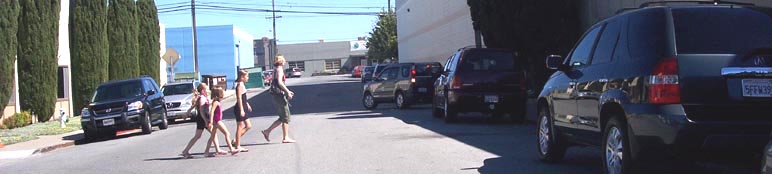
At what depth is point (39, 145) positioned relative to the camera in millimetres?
17531

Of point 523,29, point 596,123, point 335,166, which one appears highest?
point 523,29

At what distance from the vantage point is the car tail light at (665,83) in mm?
6594

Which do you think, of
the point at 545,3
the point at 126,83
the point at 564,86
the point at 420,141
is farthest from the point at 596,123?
the point at 126,83

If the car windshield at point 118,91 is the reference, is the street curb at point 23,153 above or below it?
below

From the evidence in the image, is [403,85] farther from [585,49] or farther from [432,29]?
[432,29]

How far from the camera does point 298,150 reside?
13023 mm

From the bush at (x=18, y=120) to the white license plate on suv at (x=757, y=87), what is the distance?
2169 centimetres

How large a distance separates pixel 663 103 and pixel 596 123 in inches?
56.1

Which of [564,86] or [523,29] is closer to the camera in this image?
[564,86]

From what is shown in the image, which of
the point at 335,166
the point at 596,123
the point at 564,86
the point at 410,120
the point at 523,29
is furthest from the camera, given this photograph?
the point at 523,29

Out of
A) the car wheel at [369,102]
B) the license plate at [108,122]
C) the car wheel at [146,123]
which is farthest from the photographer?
Answer: the car wheel at [369,102]

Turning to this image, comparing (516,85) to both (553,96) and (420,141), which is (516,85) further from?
(553,96)

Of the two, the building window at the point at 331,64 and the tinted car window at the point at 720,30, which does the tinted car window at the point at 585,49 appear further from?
the building window at the point at 331,64

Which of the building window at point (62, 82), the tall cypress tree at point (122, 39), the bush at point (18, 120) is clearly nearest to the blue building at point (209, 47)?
the tall cypress tree at point (122, 39)
